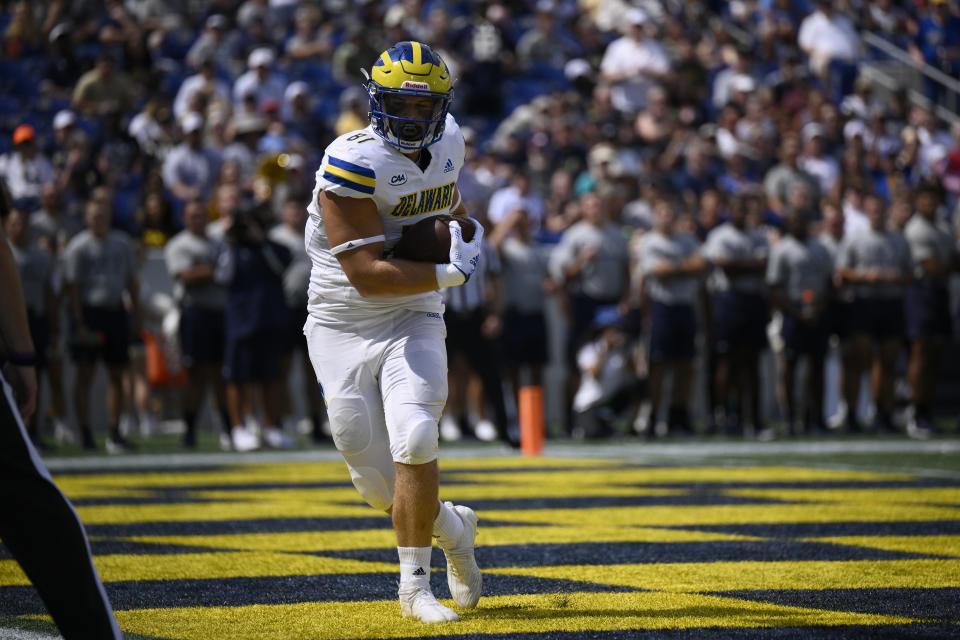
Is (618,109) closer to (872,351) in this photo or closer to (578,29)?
(578,29)

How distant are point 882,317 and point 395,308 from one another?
Answer: 9.33m

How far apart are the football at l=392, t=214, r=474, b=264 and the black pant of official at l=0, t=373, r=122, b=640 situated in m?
1.69

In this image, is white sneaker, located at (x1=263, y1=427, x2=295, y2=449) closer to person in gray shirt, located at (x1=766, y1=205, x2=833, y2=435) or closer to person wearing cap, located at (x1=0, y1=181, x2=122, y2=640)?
person in gray shirt, located at (x1=766, y1=205, x2=833, y2=435)

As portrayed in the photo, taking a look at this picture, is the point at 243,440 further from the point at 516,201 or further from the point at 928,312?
the point at 928,312

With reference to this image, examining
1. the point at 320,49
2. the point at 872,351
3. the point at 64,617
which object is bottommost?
the point at 872,351

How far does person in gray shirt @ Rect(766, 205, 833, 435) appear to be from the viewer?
42.3 ft

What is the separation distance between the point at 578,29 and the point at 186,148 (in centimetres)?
715

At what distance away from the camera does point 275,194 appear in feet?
45.5

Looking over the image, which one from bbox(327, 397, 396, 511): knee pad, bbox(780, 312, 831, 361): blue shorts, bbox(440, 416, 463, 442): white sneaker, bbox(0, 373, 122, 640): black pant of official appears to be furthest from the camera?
bbox(780, 312, 831, 361): blue shorts

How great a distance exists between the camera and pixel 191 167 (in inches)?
559

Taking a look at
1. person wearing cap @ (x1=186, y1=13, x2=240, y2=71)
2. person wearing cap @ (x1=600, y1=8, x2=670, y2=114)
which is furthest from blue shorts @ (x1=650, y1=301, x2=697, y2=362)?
person wearing cap @ (x1=186, y1=13, x2=240, y2=71)

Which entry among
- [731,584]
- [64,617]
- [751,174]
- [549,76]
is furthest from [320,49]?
[64,617]

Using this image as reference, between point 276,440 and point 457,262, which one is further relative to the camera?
point 276,440

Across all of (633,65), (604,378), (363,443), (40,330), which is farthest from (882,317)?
(363,443)
